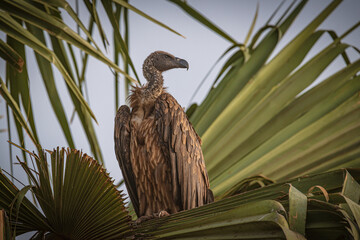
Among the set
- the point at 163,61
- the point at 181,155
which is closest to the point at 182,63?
the point at 163,61

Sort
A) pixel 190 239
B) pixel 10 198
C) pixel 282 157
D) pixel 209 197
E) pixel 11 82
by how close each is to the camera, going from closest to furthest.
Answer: pixel 190 239 → pixel 10 198 → pixel 11 82 → pixel 209 197 → pixel 282 157

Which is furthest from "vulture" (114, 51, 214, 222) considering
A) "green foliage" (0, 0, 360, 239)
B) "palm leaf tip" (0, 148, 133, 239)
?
"palm leaf tip" (0, 148, 133, 239)

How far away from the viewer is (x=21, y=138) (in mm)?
2949

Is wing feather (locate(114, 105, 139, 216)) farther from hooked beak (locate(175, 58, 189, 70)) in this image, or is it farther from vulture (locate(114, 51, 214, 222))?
hooked beak (locate(175, 58, 189, 70))

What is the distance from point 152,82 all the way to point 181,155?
2.01ft

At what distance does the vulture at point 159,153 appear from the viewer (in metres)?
3.26

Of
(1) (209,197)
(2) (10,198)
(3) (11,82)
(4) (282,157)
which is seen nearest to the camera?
(2) (10,198)

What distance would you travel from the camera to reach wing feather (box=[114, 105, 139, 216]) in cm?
339

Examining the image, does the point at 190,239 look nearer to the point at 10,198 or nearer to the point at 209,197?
the point at 10,198

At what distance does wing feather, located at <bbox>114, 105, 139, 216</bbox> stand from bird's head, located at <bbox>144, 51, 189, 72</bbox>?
16.8 inches

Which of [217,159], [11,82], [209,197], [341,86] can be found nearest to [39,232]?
[11,82]

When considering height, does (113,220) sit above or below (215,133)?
below

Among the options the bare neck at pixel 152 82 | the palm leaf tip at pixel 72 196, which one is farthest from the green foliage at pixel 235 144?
the bare neck at pixel 152 82

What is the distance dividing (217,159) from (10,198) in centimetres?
200
